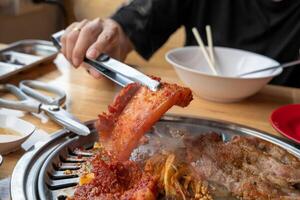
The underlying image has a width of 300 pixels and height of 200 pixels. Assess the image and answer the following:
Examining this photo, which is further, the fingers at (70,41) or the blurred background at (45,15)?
the blurred background at (45,15)

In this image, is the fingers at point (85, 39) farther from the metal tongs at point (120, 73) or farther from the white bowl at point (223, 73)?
the white bowl at point (223, 73)

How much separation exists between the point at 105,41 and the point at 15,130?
1.53ft

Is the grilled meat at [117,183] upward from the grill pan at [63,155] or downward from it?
upward

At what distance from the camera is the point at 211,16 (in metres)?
1.84

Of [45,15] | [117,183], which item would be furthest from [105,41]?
[45,15]

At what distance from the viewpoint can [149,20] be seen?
5.60ft

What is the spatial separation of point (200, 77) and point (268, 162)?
0.40 meters

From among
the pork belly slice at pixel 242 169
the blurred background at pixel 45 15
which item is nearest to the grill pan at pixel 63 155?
the pork belly slice at pixel 242 169

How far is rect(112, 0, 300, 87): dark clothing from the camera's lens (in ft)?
5.46

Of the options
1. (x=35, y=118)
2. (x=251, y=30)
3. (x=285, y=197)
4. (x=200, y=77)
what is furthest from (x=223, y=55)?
(x=285, y=197)

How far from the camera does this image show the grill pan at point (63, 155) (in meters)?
0.69

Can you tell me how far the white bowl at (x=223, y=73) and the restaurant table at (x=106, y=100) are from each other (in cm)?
4

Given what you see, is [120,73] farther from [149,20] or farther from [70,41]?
[149,20]

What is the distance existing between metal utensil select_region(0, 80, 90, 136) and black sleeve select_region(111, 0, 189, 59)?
46 centimetres
